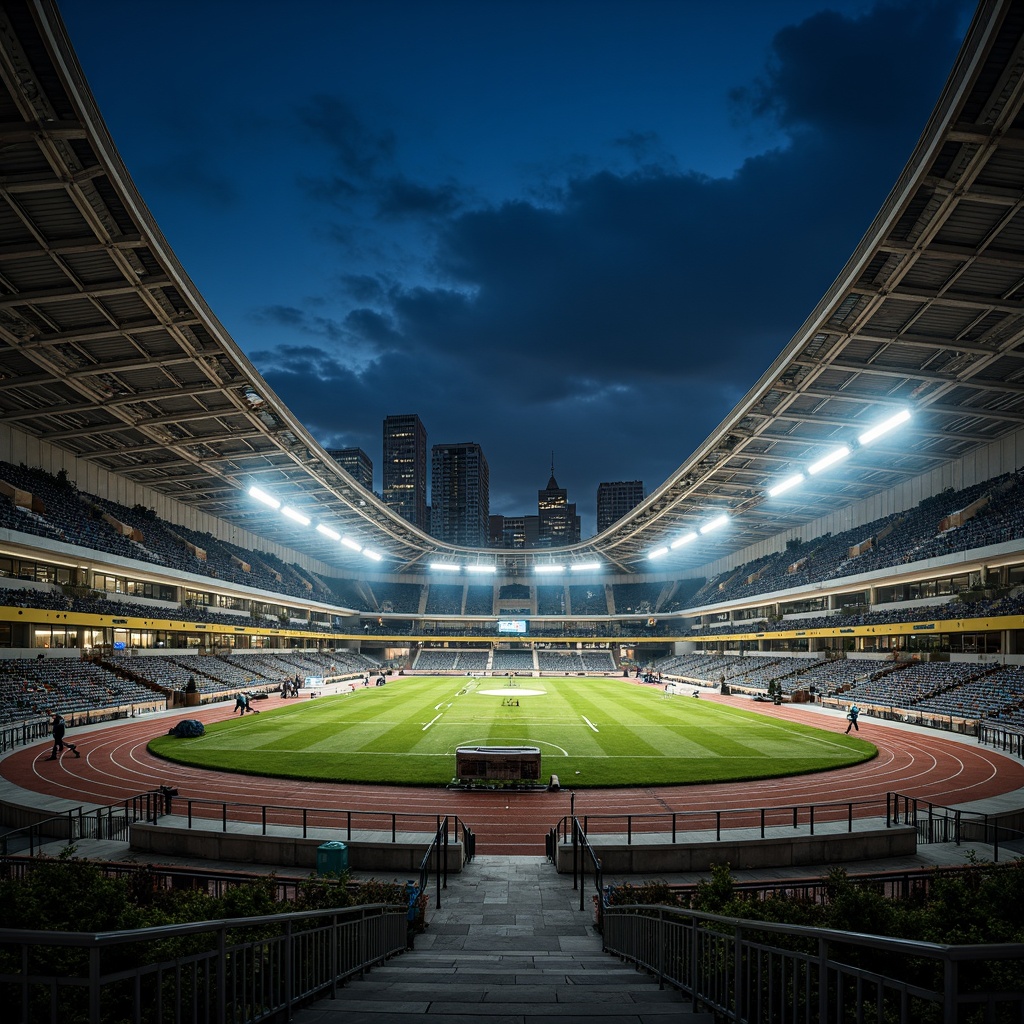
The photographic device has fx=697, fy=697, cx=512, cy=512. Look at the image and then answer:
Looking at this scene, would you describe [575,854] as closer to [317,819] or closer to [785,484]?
[317,819]

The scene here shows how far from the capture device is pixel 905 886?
11695mm

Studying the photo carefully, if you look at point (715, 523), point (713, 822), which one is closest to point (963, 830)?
point (713, 822)

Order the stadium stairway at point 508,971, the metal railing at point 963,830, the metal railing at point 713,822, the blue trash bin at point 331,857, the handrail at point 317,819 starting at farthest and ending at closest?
the handrail at point 317,819
the metal railing at point 713,822
the metal railing at point 963,830
the blue trash bin at point 331,857
the stadium stairway at point 508,971

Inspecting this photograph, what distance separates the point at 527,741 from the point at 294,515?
4592cm

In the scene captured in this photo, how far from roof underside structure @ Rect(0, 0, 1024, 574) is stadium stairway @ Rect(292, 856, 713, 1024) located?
82.3 feet

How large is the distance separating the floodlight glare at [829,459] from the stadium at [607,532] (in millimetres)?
315

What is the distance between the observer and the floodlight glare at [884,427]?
1650 inches

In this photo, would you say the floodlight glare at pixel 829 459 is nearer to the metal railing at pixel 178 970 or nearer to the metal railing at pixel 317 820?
the metal railing at pixel 317 820

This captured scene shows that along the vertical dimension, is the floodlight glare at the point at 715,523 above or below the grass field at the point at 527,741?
above

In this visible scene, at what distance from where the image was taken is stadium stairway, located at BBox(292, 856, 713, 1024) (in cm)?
570

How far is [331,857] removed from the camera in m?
14.2

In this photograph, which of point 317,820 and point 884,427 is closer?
point 317,820

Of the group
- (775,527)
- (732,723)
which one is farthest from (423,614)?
(732,723)

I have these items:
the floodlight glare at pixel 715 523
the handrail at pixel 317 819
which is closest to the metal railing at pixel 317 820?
the handrail at pixel 317 819
